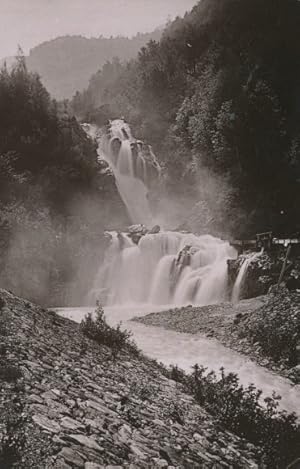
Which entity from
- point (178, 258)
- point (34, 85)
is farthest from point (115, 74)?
point (178, 258)

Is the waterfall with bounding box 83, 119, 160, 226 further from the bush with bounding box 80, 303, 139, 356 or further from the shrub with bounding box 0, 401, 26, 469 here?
the shrub with bounding box 0, 401, 26, 469

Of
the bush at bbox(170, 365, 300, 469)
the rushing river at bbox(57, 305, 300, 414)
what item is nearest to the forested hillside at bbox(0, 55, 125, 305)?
the rushing river at bbox(57, 305, 300, 414)

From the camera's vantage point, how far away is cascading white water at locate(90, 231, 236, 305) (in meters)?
30.8

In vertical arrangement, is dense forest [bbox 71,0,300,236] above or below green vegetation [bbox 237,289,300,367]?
above

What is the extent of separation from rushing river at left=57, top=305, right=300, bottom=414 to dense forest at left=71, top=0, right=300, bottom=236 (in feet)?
72.6

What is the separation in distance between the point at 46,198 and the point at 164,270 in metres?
14.1

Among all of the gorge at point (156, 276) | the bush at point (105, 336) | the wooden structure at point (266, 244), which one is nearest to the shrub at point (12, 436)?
the bush at point (105, 336)

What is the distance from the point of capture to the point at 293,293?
1892 centimetres

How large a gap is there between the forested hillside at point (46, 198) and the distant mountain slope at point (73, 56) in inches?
4294

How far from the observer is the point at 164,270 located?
34.6m

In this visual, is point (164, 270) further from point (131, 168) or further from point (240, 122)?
point (131, 168)

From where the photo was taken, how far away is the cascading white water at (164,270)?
30.8 m

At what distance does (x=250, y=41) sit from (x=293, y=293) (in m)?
37.5

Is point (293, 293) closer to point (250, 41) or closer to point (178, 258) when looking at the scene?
point (178, 258)
